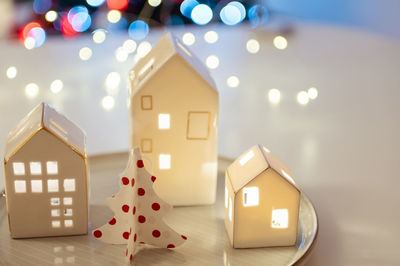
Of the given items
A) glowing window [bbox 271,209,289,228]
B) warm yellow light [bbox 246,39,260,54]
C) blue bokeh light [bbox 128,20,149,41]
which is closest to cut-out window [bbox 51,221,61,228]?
glowing window [bbox 271,209,289,228]

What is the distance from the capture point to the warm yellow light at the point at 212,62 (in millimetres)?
4348

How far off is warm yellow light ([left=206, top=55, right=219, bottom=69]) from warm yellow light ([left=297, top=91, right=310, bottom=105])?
0.74 metres

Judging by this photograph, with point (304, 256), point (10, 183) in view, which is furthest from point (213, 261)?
point (10, 183)

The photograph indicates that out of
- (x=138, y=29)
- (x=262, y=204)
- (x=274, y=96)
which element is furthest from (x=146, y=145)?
(x=138, y=29)

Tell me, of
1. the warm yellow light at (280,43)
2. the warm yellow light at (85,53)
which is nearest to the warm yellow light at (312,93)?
the warm yellow light at (280,43)

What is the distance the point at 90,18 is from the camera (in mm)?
5141

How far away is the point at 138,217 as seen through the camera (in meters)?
2.07

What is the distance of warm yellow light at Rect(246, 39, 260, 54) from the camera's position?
4695mm

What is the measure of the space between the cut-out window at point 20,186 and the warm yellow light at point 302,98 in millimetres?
2211

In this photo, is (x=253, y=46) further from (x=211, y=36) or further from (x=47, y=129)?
(x=47, y=129)

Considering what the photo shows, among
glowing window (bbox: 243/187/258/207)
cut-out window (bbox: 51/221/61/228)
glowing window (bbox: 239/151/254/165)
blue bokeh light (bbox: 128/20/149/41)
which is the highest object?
blue bokeh light (bbox: 128/20/149/41)

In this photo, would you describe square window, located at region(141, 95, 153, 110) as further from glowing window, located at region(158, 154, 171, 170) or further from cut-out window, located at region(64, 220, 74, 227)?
cut-out window, located at region(64, 220, 74, 227)

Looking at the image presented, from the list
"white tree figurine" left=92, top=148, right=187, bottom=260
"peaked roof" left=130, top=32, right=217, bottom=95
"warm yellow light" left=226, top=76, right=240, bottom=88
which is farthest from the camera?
"warm yellow light" left=226, top=76, right=240, bottom=88

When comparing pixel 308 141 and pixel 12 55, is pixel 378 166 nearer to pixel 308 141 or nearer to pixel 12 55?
pixel 308 141
